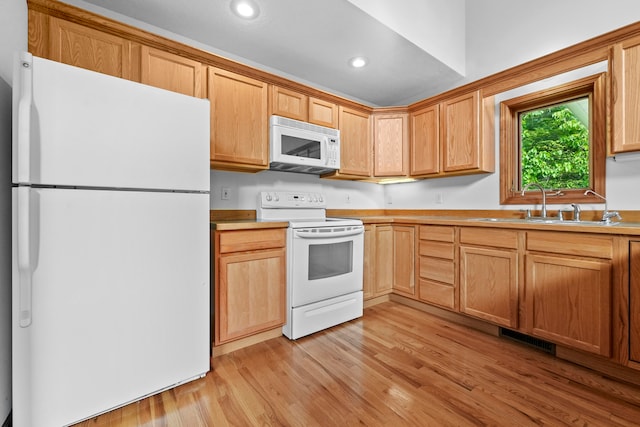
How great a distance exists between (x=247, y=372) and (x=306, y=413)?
525 mm

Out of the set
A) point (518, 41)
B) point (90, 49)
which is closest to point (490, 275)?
point (518, 41)

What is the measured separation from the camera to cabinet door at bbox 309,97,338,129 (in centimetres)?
277

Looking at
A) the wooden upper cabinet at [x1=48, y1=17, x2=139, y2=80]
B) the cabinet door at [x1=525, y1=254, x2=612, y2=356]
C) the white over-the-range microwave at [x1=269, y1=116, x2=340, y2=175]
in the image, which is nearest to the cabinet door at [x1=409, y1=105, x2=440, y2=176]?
the white over-the-range microwave at [x1=269, y1=116, x2=340, y2=175]

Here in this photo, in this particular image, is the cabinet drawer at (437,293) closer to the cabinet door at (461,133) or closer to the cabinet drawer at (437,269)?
the cabinet drawer at (437,269)

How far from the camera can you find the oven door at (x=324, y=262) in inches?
87.4

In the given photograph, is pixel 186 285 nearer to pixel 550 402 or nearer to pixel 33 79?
pixel 33 79

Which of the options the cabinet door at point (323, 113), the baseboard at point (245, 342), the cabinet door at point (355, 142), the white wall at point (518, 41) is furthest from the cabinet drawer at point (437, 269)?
the cabinet door at point (323, 113)

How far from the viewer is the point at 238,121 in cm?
231

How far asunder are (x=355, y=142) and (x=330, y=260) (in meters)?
1.42

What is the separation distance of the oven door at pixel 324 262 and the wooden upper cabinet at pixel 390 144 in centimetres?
103

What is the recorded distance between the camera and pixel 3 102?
1329 millimetres

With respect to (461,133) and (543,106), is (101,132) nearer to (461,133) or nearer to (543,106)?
(461,133)

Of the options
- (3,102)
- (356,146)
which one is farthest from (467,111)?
(3,102)

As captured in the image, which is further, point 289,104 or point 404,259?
point 404,259
